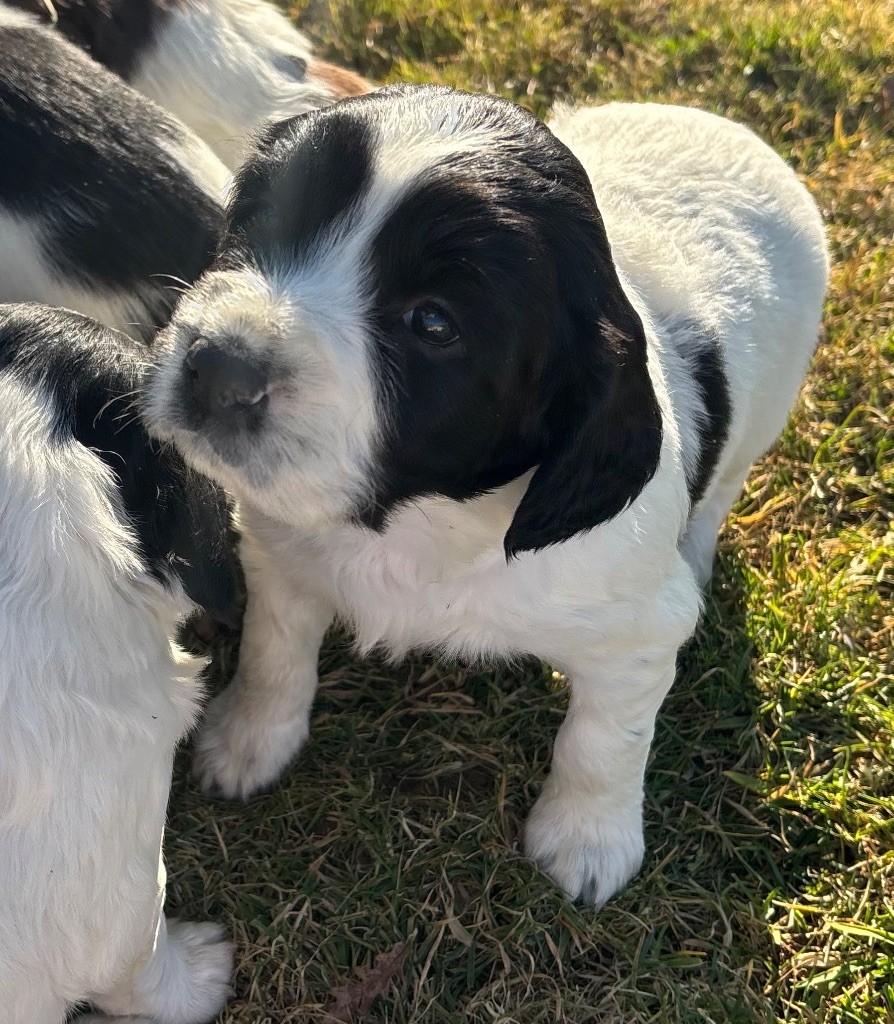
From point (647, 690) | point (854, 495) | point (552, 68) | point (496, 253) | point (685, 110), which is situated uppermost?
point (496, 253)

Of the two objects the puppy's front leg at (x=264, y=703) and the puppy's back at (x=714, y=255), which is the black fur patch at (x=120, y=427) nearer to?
the puppy's front leg at (x=264, y=703)

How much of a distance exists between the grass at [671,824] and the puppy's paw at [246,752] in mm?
50

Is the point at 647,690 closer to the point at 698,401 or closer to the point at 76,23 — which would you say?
the point at 698,401

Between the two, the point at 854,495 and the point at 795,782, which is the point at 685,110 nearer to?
the point at 854,495

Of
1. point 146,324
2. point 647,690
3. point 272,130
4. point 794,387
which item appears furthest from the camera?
point 794,387

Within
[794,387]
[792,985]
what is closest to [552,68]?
[794,387]

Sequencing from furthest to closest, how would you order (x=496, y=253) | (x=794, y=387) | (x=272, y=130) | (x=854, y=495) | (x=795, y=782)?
1. (x=854, y=495)
2. (x=794, y=387)
3. (x=795, y=782)
4. (x=272, y=130)
5. (x=496, y=253)

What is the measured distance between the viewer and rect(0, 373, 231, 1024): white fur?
1.86 metres

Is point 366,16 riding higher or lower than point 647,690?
higher

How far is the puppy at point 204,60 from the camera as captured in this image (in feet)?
10.6

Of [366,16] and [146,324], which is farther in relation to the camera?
[366,16]

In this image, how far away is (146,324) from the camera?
2773 mm

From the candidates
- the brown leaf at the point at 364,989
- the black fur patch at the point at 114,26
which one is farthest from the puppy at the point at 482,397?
the black fur patch at the point at 114,26

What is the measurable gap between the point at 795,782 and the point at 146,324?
2.08 meters
